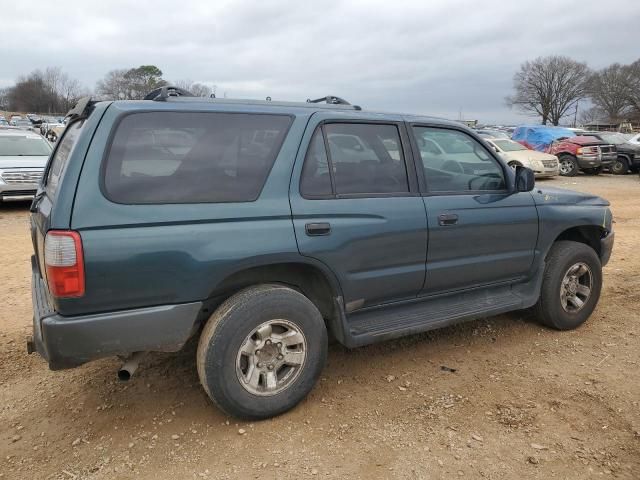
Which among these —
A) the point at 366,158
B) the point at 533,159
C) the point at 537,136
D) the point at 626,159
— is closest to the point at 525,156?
the point at 533,159

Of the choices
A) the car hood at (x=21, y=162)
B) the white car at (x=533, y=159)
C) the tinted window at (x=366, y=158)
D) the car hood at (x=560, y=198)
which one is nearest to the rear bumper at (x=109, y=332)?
the tinted window at (x=366, y=158)

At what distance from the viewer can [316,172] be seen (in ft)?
10.4

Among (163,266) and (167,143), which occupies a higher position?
(167,143)

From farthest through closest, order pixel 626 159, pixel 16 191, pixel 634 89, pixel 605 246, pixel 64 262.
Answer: pixel 634 89, pixel 626 159, pixel 16 191, pixel 605 246, pixel 64 262

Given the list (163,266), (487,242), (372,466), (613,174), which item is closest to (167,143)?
(163,266)

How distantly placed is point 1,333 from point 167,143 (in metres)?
2.64

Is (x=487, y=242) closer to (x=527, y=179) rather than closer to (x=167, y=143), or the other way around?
(x=527, y=179)

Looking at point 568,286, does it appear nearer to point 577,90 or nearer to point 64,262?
point 64,262

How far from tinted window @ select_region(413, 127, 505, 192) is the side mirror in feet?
0.37

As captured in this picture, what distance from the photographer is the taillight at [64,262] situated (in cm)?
250

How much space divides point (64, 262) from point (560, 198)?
364cm

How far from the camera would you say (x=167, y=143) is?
9.25ft

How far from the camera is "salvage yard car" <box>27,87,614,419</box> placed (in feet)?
8.54

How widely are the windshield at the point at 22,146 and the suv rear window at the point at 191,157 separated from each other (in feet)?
32.9
